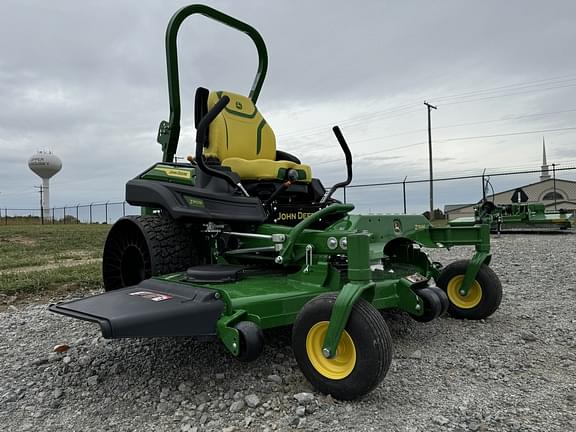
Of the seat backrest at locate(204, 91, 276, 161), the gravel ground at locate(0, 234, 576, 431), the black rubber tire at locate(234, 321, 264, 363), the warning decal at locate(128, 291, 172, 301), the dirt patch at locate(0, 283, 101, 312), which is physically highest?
the seat backrest at locate(204, 91, 276, 161)

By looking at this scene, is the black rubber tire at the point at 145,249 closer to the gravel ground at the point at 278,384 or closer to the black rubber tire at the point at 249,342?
the gravel ground at the point at 278,384

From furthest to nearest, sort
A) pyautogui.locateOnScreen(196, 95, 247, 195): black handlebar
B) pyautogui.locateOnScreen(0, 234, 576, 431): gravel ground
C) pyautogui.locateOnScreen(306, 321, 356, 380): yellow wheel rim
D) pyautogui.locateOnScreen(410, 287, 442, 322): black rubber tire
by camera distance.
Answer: pyautogui.locateOnScreen(196, 95, 247, 195): black handlebar, pyautogui.locateOnScreen(410, 287, 442, 322): black rubber tire, pyautogui.locateOnScreen(306, 321, 356, 380): yellow wheel rim, pyautogui.locateOnScreen(0, 234, 576, 431): gravel ground

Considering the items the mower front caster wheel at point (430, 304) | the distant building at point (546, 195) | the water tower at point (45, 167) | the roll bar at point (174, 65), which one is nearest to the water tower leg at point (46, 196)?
the water tower at point (45, 167)

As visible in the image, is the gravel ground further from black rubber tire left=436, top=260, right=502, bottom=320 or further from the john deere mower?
the john deere mower

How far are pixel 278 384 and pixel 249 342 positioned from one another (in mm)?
434

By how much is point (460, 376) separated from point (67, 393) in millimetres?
2316

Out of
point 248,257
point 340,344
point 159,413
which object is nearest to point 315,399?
point 340,344

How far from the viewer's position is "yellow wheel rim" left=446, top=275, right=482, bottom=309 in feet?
14.6

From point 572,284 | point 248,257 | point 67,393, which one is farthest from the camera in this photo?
point 572,284

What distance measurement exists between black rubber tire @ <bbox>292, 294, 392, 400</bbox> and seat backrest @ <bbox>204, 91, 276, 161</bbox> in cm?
195

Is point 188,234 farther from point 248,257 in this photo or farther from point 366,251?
point 366,251

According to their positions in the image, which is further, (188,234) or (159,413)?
(188,234)

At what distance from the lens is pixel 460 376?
309 cm

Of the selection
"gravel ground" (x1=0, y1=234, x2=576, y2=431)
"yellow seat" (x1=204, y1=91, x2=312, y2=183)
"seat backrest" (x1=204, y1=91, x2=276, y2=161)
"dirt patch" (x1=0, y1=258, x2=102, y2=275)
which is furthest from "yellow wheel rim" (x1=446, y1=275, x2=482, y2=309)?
"dirt patch" (x1=0, y1=258, x2=102, y2=275)
